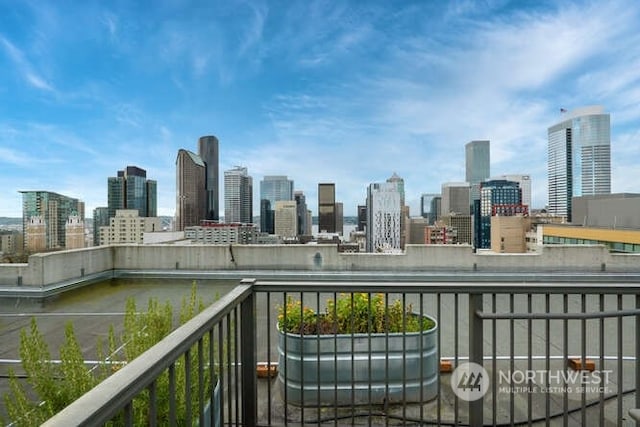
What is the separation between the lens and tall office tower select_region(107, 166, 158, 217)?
2386cm

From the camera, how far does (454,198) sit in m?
69.7

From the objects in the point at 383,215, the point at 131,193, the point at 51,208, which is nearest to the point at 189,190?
the point at 131,193

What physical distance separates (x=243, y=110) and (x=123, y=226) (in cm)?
918

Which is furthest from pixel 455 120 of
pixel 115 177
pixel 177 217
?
pixel 115 177

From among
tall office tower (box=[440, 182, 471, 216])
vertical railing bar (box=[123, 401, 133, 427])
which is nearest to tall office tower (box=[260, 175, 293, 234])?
tall office tower (box=[440, 182, 471, 216])

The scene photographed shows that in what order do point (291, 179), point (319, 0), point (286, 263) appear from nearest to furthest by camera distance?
point (286, 263) → point (319, 0) → point (291, 179)

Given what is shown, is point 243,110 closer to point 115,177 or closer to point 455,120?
point 455,120

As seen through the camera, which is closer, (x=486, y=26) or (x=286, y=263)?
(x=286, y=263)

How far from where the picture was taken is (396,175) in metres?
77.9

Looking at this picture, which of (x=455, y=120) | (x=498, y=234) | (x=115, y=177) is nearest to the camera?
(x=455, y=120)

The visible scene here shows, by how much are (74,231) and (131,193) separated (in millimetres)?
11432

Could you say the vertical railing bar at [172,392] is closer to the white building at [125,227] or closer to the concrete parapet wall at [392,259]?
the concrete parapet wall at [392,259]

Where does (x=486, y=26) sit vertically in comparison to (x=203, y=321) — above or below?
above
